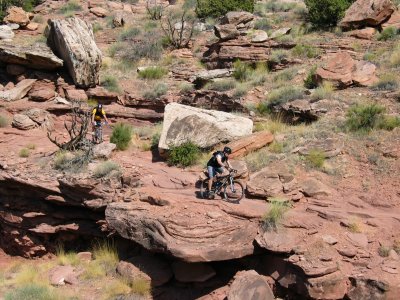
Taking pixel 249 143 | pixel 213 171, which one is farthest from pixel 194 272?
pixel 249 143

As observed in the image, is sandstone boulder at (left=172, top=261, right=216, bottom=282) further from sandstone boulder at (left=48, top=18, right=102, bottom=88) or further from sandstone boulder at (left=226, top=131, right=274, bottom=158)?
sandstone boulder at (left=48, top=18, right=102, bottom=88)

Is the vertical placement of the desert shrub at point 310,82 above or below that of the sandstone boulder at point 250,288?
above

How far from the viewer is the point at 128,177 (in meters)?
13.3

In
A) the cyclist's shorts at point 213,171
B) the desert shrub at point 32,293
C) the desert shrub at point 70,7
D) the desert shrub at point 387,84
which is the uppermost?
the desert shrub at point 70,7

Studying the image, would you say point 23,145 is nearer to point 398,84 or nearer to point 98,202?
point 98,202

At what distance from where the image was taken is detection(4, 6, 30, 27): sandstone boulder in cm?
2664

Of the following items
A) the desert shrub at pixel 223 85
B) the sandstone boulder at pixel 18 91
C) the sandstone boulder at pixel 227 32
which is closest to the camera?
the desert shrub at pixel 223 85

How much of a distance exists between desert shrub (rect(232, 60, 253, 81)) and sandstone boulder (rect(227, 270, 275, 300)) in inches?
487

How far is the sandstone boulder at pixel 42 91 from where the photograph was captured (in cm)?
2080

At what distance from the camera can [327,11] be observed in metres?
23.3

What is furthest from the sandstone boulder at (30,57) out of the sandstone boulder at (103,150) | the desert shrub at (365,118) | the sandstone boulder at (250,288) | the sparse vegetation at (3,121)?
the sandstone boulder at (250,288)

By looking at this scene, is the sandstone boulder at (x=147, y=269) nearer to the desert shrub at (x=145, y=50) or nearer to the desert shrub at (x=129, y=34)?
the desert shrub at (x=145, y=50)

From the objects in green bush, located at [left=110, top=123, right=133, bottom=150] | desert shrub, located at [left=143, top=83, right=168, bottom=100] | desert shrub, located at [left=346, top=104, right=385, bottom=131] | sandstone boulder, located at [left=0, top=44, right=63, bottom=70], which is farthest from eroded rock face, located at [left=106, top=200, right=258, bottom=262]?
sandstone boulder, located at [left=0, top=44, right=63, bottom=70]

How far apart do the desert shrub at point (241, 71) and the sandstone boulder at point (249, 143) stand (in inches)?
254
